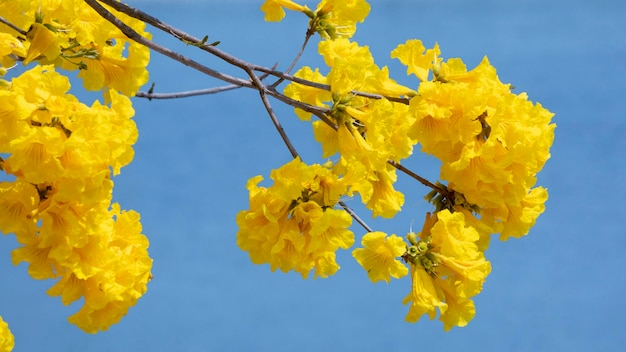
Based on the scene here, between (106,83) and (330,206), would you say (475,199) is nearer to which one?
(330,206)

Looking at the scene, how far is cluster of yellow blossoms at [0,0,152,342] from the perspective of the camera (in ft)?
5.78

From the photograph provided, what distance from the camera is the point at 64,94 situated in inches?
72.6

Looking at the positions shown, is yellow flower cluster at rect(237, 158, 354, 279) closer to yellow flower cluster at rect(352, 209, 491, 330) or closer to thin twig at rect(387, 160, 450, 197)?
yellow flower cluster at rect(352, 209, 491, 330)

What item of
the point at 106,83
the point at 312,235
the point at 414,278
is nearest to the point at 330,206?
the point at 312,235

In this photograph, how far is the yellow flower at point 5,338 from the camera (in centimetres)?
206

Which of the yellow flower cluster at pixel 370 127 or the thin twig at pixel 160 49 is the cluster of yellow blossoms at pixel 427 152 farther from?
the thin twig at pixel 160 49

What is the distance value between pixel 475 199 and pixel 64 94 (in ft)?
4.02

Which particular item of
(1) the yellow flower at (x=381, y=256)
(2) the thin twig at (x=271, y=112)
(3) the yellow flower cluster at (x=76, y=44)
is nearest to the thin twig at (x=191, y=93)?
(3) the yellow flower cluster at (x=76, y=44)

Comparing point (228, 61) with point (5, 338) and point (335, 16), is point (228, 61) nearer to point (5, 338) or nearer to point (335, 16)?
point (335, 16)

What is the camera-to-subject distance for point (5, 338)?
206 cm

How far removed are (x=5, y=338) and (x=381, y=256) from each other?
3.47 ft

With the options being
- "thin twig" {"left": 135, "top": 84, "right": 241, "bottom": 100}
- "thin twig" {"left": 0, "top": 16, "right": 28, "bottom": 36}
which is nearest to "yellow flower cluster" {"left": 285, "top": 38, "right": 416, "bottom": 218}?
"thin twig" {"left": 135, "top": 84, "right": 241, "bottom": 100}

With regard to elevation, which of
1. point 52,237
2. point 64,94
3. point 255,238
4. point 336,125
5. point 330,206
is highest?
point 336,125

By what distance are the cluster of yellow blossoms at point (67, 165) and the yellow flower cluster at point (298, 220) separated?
Answer: 346mm
